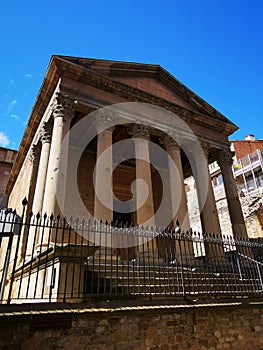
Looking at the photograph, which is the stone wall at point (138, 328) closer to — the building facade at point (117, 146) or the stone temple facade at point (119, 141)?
the building facade at point (117, 146)

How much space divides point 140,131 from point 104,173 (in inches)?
105

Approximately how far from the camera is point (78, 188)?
11766 millimetres

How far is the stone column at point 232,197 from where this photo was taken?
10281 mm

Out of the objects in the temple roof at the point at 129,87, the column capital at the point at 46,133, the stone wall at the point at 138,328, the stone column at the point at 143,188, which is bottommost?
the stone wall at the point at 138,328

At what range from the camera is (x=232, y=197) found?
11.0 meters

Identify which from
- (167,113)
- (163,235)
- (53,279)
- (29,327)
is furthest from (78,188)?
(29,327)

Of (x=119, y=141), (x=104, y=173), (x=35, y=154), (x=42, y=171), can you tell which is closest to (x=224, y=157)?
(x=119, y=141)

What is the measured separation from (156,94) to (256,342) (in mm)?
9393

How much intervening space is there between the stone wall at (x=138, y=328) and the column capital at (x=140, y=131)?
6409 mm

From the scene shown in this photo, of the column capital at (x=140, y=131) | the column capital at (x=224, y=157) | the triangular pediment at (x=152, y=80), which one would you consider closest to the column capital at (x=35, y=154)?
the triangular pediment at (x=152, y=80)

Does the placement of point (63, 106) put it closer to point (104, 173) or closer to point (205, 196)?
point (104, 173)

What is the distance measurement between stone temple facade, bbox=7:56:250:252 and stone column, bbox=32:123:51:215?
0.12 feet

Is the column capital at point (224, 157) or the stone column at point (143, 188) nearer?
the stone column at point (143, 188)

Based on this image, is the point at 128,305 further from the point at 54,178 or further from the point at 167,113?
the point at 167,113
